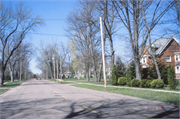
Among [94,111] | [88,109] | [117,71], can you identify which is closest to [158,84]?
[117,71]

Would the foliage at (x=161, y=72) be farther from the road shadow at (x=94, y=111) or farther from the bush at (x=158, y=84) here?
the road shadow at (x=94, y=111)

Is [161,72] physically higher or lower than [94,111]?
Answer: higher

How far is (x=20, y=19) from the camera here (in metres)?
33.5

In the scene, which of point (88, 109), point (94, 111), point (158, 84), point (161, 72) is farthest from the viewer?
point (161, 72)

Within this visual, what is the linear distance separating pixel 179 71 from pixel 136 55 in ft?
74.2

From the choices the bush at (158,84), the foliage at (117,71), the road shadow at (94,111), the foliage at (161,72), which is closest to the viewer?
the road shadow at (94,111)

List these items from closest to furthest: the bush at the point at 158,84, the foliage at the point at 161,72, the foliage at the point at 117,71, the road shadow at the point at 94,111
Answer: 1. the road shadow at the point at 94,111
2. the bush at the point at 158,84
3. the foliage at the point at 161,72
4. the foliage at the point at 117,71

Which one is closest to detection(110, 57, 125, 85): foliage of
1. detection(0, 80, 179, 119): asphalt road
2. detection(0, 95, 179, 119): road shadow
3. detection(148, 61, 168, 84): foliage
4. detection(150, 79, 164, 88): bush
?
detection(148, 61, 168, 84): foliage

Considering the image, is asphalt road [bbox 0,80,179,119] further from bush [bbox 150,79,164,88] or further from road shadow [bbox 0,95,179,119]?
bush [bbox 150,79,164,88]

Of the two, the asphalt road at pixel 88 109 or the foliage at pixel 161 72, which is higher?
the foliage at pixel 161 72

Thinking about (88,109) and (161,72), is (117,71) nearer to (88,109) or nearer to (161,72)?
(161,72)

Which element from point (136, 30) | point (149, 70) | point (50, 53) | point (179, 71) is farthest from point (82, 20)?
point (50, 53)

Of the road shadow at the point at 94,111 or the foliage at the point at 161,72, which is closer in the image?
the road shadow at the point at 94,111

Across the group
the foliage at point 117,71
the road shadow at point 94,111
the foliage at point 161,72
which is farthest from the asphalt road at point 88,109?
the foliage at point 161,72
